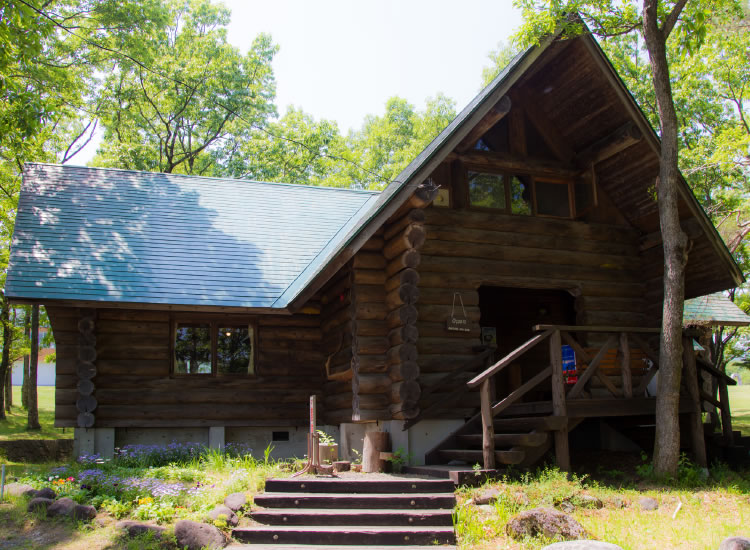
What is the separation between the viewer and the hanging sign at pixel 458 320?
38.4ft

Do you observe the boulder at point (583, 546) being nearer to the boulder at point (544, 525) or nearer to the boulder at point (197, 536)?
the boulder at point (544, 525)

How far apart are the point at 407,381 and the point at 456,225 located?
3.22 meters

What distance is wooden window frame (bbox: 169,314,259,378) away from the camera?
14039 millimetres

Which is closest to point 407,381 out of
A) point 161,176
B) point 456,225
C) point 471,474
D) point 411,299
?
point 411,299

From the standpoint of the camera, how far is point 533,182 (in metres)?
13.0

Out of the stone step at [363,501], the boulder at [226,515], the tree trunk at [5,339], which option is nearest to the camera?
the boulder at [226,515]

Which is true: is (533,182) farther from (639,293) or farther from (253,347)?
(253,347)

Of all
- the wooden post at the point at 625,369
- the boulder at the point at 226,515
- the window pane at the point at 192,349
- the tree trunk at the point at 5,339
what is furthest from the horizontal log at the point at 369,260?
the tree trunk at the point at 5,339

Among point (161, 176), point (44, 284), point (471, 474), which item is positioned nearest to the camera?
point (471, 474)

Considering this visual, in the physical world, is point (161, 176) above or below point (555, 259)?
above

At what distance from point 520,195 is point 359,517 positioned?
744 cm

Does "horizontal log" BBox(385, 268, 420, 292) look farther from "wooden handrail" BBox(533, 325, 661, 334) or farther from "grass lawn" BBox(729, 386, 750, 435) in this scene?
"grass lawn" BBox(729, 386, 750, 435)

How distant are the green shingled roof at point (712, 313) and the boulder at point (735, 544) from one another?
1225 cm

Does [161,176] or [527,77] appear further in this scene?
[161,176]
